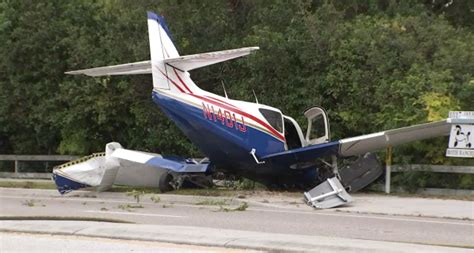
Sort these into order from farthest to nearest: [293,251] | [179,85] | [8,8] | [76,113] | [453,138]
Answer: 1. [8,8]
2. [76,113]
3. [179,85]
4. [453,138]
5. [293,251]

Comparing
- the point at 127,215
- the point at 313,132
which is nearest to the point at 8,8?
the point at 313,132

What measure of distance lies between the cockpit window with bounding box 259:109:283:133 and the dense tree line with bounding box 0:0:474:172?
8.84ft

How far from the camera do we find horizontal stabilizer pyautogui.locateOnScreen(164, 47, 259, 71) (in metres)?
15.4

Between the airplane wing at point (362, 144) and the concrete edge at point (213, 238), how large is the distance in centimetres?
721

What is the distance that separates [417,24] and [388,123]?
361cm

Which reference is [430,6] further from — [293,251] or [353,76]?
[293,251]

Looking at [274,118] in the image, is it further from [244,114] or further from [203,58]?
[203,58]

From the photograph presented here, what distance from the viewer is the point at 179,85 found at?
1633 cm

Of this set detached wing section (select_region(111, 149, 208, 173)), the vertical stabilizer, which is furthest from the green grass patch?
the vertical stabilizer

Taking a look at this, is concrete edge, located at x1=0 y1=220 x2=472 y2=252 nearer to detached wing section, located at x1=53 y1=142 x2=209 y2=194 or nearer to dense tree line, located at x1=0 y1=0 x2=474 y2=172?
detached wing section, located at x1=53 y1=142 x2=209 y2=194

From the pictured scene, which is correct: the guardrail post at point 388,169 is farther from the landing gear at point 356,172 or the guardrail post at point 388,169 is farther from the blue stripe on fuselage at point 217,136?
the blue stripe on fuselage at point 217,136

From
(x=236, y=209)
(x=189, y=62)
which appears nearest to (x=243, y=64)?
(x=189, y=62)

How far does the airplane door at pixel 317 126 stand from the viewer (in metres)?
17.9

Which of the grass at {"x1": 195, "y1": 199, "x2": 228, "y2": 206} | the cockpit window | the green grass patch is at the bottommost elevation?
the green grass patch
